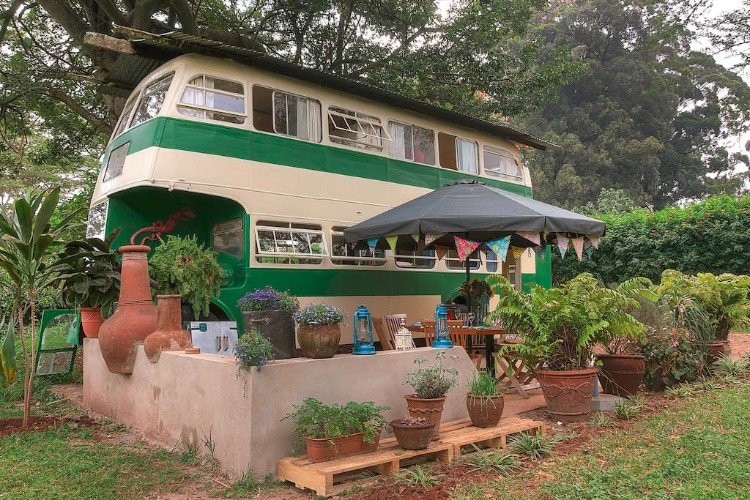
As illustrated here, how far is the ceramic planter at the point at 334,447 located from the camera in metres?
4.35

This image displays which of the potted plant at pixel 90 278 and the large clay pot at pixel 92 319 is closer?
the potted plant at pixel 90 278

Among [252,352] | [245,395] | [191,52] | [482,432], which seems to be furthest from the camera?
[191,52]

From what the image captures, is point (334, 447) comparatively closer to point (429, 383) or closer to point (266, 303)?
point (429, 383)

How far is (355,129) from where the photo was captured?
9508 millimetres

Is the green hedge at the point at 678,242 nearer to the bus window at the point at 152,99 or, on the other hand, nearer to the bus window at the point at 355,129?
the bus window at the point at 355,129

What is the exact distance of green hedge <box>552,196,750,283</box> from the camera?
44.1 ft

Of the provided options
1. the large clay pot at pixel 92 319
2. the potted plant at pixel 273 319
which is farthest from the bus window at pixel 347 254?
the potted plant at pixel 273 319

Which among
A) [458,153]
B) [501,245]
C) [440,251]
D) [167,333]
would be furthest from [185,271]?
[458,153]

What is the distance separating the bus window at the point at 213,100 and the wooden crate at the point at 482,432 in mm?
4966

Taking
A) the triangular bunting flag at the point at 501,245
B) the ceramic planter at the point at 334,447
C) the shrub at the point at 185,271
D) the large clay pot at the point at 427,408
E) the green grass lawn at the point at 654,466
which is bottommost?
the green grass lawn at the point at 654,466

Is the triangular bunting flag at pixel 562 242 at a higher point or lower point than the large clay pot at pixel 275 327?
higher

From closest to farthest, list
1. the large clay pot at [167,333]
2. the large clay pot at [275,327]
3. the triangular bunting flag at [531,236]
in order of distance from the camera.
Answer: the large clay pot at [275,327]
the large clay pot at [167,333]
the triangular bunting flag at [531,236]

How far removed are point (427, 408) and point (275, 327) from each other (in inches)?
59.4

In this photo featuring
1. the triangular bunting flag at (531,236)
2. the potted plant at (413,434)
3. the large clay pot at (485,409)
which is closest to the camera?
the potted plant at (413,434)
